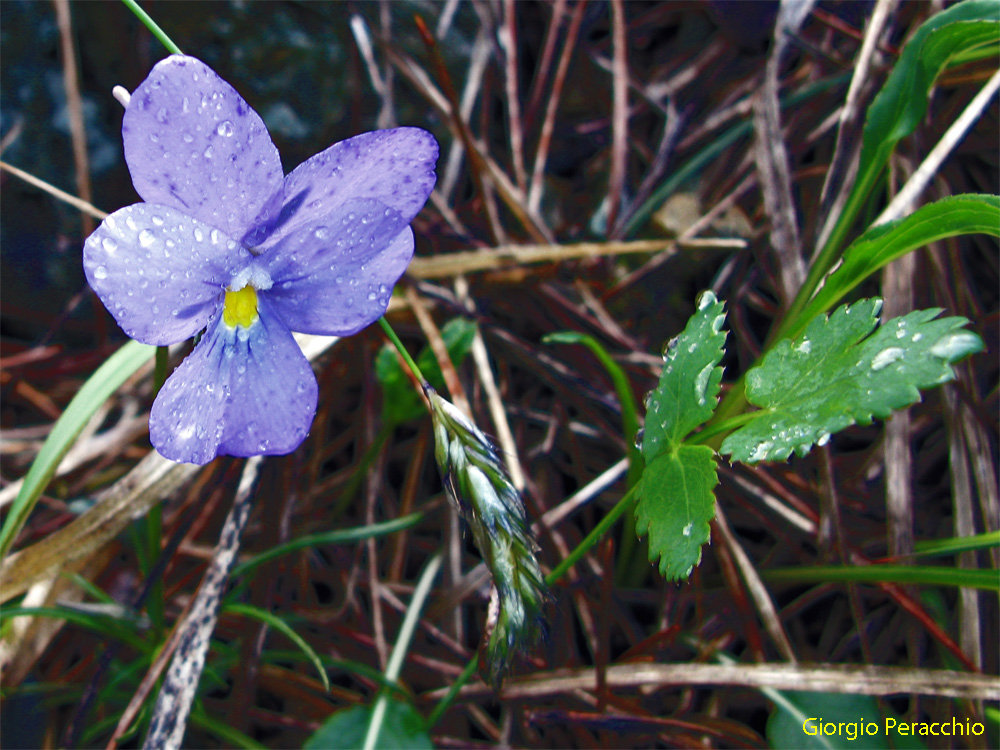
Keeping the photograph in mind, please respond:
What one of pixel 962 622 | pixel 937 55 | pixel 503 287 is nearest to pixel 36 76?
pixel 503 287

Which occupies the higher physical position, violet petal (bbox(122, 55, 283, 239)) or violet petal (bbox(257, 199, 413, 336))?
violet petal (bbox(122, 55, 283, 239))

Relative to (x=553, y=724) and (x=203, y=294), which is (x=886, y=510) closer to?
(x=553, y=724)

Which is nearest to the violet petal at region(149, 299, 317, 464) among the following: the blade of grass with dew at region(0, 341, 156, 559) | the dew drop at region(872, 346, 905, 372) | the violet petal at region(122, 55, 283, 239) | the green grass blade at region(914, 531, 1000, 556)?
the violet petal at region(122, 55, 283, 239)

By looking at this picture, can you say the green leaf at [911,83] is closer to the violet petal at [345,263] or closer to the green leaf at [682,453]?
the green leaf at [682,453]

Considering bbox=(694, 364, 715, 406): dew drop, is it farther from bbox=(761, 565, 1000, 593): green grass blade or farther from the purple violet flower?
bbox=(761, 565, 1000, 593): green grass blade

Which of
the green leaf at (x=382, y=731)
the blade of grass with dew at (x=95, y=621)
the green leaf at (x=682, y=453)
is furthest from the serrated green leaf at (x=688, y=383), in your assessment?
the blade of grass with dew at (x=95, y=621)

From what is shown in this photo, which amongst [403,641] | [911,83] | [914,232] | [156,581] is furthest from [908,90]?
[156,581]
